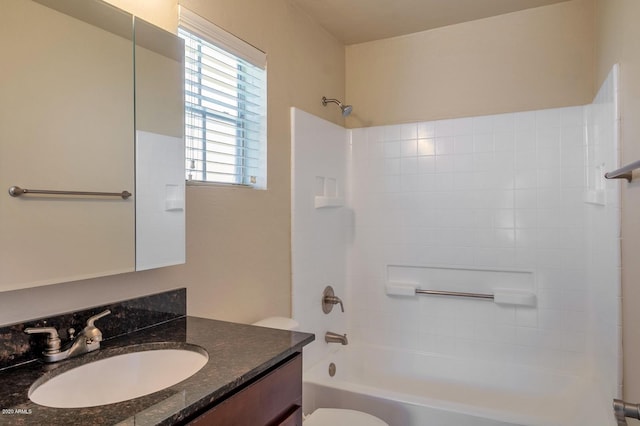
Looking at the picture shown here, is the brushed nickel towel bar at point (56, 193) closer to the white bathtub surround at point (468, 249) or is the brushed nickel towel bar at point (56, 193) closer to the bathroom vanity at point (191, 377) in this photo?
the bathroom vanity at point (191, 377)

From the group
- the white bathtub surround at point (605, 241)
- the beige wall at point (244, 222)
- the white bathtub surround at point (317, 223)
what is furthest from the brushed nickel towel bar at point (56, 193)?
the white bathtub surround at point (605, 241)

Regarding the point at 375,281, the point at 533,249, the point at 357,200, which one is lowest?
the point at 375,281

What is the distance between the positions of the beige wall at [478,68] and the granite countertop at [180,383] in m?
2.08

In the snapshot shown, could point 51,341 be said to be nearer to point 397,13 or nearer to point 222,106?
point 222,106

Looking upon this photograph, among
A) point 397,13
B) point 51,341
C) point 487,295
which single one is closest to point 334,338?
point 487,295

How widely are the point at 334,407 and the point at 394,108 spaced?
1984 millimetres

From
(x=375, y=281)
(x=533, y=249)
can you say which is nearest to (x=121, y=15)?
(x=375, y=281)

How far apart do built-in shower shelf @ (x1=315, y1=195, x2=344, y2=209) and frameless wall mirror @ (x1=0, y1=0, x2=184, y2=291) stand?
4.29ft

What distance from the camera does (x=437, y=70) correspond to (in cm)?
279

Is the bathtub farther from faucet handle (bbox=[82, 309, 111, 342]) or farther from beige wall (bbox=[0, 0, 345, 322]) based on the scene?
faucet handle (bbox=[82, 309, 111, 342])

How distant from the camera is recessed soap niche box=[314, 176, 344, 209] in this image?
Result: 261cm

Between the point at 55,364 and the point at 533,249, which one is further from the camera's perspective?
the point at 533,249

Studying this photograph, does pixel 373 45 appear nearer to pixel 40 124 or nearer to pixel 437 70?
pixel 437 70

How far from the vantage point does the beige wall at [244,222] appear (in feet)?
4.34
